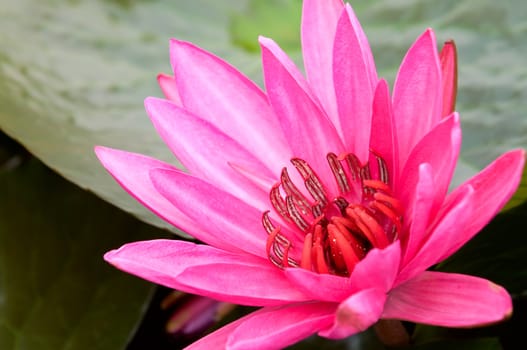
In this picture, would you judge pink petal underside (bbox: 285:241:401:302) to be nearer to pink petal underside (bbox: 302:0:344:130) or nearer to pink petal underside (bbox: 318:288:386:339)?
pink petal underside (bbox: 318:288:386:339)

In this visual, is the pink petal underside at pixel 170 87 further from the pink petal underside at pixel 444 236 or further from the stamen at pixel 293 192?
the pink petal underside at pixel 444 236

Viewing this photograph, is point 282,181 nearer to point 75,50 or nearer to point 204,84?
point 204,84

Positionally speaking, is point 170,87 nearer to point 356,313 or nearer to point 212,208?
point 212,208

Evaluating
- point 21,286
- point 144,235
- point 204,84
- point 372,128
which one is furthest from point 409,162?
point 21,286

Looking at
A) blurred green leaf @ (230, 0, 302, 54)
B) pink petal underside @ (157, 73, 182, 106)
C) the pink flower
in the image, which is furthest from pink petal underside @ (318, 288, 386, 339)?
blurred green leaf @ (230, 0, 302, 54)

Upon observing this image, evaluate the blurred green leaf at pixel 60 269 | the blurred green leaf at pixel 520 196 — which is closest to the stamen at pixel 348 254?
the blurred green leaf at pixel 520 196

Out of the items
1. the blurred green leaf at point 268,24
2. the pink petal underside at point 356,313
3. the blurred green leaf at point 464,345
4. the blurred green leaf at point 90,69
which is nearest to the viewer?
the pink petal underside at point 356,313
